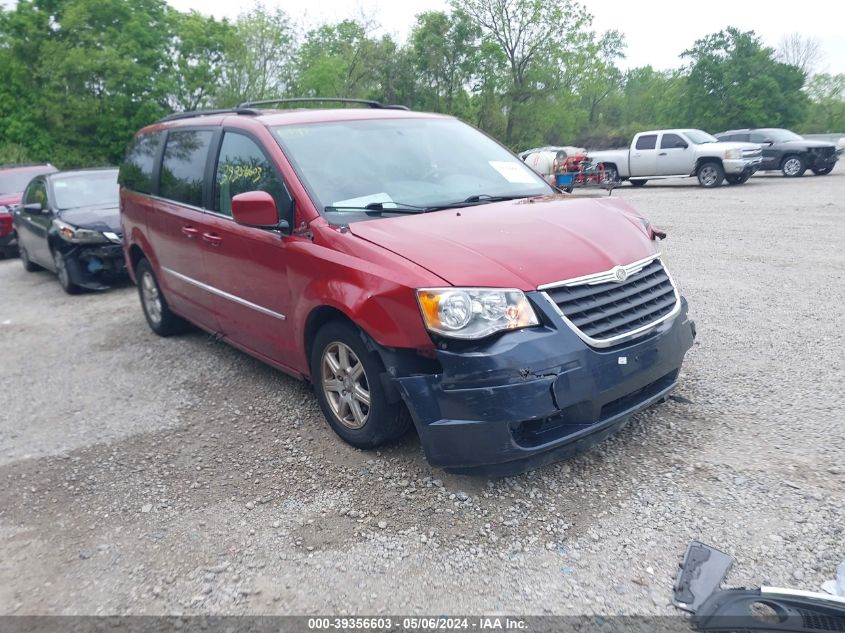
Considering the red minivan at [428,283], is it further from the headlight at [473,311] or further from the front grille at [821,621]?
the front grille at [821,621]

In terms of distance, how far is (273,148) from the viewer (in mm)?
4395

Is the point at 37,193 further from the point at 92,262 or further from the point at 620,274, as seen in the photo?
the point at 620,274

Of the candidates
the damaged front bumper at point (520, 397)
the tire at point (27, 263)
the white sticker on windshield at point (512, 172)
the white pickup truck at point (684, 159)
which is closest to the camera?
the damaged front bumper at point (520, 397)

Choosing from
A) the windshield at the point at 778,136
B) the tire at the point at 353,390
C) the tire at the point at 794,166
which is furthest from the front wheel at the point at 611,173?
the tire at the point at 353,390

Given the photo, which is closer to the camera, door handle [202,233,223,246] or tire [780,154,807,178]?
door handle [202,233,223,246]

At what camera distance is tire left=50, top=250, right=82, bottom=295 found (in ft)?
30.1

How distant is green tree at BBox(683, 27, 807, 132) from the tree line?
0.07 meters

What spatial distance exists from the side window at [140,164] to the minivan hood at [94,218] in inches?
89.1

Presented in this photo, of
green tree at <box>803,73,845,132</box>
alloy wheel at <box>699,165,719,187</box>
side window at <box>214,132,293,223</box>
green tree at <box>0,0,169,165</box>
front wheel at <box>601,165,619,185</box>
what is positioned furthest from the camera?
green tree at <box>803,73,845,132</box>

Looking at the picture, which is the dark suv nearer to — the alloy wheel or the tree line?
the alloy wheel

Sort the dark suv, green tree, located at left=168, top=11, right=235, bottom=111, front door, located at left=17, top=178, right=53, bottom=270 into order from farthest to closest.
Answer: green tree, located at left=168, top=11, right=235, bottom=111
the dark suv
front door, located at left=17, top=178, right=53, bottom=270

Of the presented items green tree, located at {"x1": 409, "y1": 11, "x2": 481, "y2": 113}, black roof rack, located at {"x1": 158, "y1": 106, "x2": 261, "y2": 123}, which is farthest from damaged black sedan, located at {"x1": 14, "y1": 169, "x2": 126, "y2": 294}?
green tree, located at {"x1": 409, "y1": 11, "x2": 481, "y2": 113}

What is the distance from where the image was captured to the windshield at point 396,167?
13.8 ft

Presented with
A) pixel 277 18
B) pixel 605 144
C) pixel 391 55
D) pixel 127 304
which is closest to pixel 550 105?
pixel 605 144
